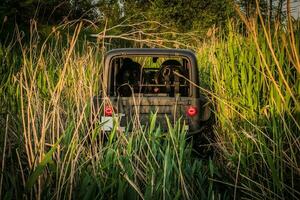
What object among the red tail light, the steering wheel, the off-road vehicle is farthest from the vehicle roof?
the red tail light

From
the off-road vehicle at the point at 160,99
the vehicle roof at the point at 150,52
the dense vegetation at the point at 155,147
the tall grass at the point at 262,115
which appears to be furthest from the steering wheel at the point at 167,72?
the dense vegetation at the point at 155,147

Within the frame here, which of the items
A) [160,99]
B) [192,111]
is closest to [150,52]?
[160,99]

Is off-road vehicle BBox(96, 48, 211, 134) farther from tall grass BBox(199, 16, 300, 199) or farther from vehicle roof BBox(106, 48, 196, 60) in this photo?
tall grass BBox(199, 16, 300, 199)

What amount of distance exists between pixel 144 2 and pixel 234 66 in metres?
28.0

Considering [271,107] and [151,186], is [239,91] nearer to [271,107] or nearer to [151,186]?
[271,107]

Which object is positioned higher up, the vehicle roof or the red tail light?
the vehicle roof

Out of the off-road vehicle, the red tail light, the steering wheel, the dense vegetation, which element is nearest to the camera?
the dense vegetation

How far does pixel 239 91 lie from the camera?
448 centimetres

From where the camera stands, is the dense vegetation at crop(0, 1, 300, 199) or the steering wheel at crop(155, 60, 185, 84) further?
the steering wheel at crop(155, 60, 185, 84)

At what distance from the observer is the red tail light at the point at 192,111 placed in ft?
18.0

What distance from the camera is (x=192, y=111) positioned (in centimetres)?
551

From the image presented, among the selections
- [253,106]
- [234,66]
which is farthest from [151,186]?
[234,66]

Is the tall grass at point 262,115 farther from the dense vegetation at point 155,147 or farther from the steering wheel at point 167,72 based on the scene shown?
the steering wheel at point 167,72

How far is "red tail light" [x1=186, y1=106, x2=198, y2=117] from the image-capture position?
5500 millimetres
